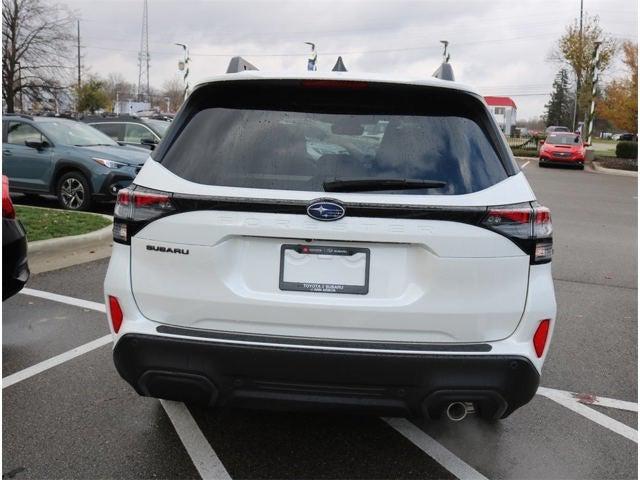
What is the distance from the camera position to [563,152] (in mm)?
28672

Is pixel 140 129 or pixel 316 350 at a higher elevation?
pixel 140 129

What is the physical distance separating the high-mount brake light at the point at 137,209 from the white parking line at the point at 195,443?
3.67ft

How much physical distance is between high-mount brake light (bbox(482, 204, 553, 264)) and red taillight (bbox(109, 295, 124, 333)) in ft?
5.21

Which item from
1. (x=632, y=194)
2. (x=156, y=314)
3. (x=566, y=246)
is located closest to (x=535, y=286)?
(x=156, y=314)

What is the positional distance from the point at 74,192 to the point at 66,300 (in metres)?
5.31

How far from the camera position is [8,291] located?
4.45 metres

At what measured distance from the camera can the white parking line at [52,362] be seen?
3920 mm

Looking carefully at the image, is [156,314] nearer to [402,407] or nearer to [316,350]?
[316,350]

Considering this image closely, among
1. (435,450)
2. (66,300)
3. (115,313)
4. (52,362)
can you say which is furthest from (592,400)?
(66,300)

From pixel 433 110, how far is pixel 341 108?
0.40m

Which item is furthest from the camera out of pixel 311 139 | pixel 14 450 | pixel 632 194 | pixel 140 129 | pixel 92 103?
pixel 92 103

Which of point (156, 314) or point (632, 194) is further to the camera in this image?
point (632, 194)

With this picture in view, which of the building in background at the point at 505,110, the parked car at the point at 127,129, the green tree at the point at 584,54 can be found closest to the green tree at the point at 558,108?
the building in background at the point at 505,110

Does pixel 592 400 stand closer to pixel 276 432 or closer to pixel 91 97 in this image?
pixel 276 432
